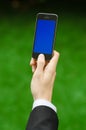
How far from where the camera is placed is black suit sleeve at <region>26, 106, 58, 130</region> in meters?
1.37

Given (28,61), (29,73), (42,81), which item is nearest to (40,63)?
(42,81)

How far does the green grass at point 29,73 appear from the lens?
3598 mm

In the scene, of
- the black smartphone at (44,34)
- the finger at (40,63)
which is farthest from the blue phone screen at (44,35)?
the finger at (40,63)

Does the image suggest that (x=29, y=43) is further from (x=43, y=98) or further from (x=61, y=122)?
(x=43, y=98)

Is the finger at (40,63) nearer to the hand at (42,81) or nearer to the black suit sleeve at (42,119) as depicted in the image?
the hand at (42,81)

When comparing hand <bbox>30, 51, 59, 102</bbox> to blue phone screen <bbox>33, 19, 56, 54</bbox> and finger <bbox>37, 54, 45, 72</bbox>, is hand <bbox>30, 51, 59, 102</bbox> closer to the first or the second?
finger <bbox>37, 54, 45, 72</bbox>

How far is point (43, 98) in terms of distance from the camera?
4.80ft

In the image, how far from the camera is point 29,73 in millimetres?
4234

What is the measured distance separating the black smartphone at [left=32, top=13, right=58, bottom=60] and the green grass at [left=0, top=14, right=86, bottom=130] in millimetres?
1747

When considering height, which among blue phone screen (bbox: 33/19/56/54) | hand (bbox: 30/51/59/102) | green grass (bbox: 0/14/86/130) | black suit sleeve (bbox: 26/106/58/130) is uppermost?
blue phone screen (bbox: 33/19/56/54)

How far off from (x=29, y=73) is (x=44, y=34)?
2.48 m

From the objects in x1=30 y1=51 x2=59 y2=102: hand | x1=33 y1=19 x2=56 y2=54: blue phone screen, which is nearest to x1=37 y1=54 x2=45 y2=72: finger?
x1=30 y1=51 x2=59 y2=102: hand

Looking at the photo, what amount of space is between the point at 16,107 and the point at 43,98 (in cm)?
230

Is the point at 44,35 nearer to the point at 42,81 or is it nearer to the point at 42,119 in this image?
the point at 42,81
